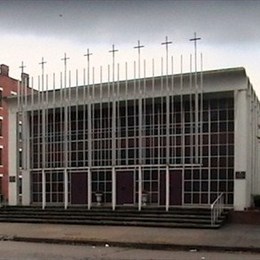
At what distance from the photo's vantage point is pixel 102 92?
2748 cm

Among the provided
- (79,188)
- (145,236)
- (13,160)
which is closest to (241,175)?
(145,236)

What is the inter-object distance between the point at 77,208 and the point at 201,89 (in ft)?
28.3

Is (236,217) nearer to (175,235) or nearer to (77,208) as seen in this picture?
(175,235)

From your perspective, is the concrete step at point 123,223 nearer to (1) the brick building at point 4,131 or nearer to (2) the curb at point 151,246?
(2) the curb at point 151,246

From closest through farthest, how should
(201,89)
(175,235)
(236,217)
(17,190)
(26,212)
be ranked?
(175,235), (236,217), (201,89), (26,212), (17,190)

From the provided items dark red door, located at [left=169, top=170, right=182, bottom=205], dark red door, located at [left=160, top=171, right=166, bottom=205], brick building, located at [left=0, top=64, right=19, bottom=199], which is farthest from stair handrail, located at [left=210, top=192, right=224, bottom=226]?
brick building, located at [left=0, top=64, right=19, bottom=199]

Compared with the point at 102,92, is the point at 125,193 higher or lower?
lower

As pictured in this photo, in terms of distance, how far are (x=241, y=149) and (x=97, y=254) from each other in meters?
11.8

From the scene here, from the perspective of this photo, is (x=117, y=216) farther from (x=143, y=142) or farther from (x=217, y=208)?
(x=143, y=142)

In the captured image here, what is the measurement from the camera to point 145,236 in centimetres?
1842

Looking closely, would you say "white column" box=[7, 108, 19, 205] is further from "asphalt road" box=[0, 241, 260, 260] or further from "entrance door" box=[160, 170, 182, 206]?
"asphalt road" box=[0, 241, 260, 260]

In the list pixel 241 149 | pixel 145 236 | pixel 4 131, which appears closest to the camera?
pixel 145 236

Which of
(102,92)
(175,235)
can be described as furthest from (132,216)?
(102,92)

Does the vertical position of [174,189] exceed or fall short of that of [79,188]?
it exceeds it
